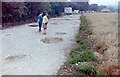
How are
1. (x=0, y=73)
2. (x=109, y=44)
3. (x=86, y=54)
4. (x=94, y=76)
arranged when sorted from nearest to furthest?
(x=94, y=76)
(x=0, y=73)
(x=86, y=54)
(x=109, y=44)

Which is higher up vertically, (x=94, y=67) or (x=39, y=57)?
(x=94, y=67)

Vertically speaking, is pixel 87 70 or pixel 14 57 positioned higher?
pixel 87 70

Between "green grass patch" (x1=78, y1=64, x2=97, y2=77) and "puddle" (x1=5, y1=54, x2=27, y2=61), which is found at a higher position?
"green grass patch" (x1=78, y1=64, x2=97, y2=77)

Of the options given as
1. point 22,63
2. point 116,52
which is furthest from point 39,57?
point 116,52

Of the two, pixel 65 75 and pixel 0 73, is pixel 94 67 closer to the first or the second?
pixel 65 75

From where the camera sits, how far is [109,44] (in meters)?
10.1

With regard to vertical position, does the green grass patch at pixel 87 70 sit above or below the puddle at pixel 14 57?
above

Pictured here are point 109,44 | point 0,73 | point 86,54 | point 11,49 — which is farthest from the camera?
point 11,49

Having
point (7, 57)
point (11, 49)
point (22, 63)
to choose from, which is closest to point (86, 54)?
point (22, 63)

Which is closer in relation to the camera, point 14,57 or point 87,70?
point 87,70

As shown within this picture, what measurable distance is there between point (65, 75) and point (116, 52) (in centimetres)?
225

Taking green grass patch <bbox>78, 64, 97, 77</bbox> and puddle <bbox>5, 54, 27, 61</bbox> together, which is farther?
puddle <bbox>5, 54, 27, 61</bbox>

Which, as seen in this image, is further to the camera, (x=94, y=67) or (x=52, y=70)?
(x=52, y=70)

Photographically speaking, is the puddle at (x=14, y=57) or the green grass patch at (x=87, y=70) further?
the puddle at (x=14, y=57)
